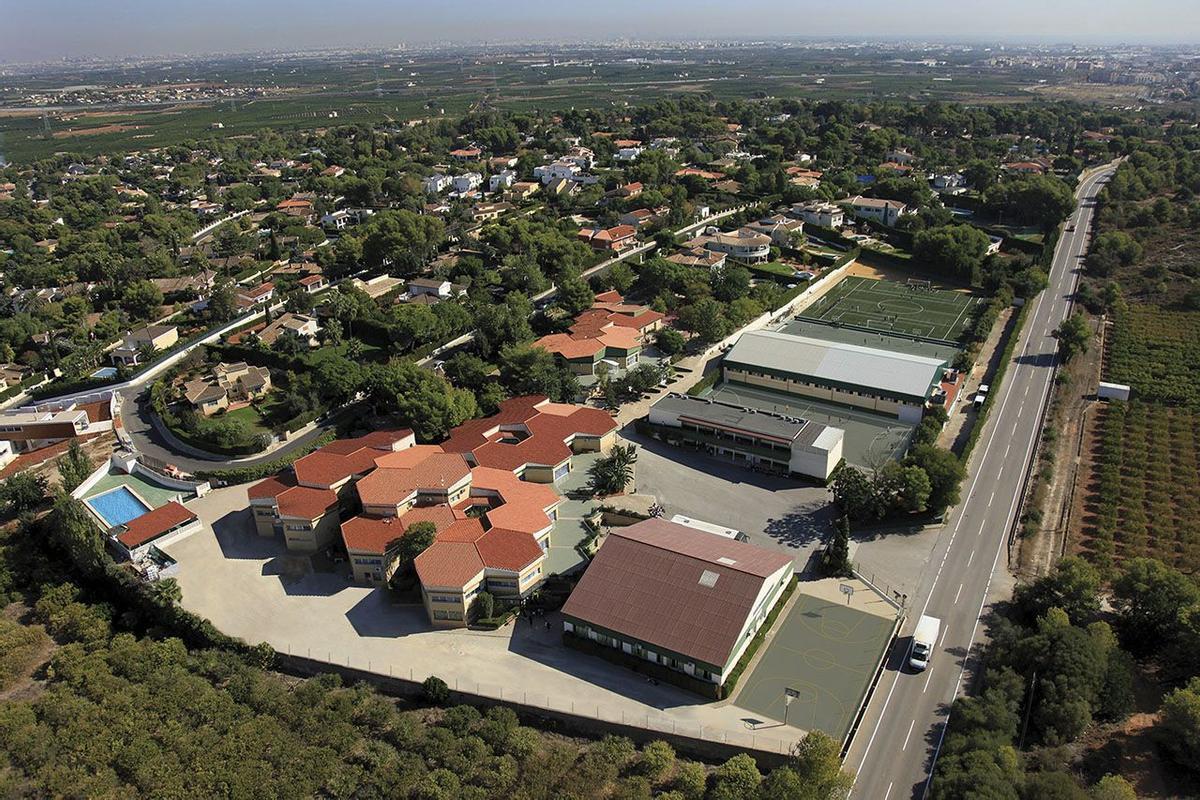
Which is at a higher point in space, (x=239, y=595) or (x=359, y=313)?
(x=359, y=313)

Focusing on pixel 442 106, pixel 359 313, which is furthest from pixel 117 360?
pixel 442 106

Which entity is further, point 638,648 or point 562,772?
point 638,648

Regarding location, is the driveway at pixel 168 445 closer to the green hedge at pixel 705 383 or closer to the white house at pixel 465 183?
the green hedge at pixel 705 383

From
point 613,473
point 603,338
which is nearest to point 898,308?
point 603,338

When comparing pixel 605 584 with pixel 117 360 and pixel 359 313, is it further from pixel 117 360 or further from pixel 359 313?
pixel 117 360

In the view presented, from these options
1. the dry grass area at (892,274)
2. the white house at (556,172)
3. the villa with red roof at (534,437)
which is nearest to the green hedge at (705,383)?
the villa with red roof at (534,437)

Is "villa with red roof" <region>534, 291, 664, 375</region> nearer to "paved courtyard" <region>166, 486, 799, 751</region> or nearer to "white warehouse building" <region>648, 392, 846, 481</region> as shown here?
"white warehouse building" <region>648, 392, 846, 481</region>

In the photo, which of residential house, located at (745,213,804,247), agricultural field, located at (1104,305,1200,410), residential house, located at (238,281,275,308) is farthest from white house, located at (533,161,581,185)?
agricultural field, located at (1104,305,1200,410)
